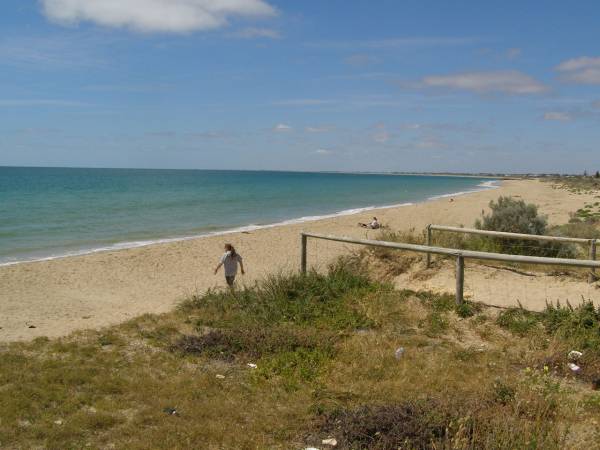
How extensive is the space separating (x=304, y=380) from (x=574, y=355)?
2.94 meters

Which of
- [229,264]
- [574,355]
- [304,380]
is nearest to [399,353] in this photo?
[304,380]

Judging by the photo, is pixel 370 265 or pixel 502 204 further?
pixel 502 204

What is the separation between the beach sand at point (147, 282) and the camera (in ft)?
28.8

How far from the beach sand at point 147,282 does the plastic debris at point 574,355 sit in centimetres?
184

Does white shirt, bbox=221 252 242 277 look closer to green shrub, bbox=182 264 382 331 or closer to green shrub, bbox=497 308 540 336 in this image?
green shrub, bbox=182 264 382 331

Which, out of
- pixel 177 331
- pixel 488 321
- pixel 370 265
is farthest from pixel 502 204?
pixel 177 331

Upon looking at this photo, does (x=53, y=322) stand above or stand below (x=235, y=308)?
below

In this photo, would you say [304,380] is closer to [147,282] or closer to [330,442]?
[330,442]

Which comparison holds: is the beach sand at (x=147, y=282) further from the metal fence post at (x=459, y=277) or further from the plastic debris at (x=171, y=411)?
the plastic debris at (x=171, y=411)

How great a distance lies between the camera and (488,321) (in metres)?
7.15

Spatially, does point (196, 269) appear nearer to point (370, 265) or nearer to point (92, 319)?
point (92, 319)

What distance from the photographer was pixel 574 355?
19.0 feet

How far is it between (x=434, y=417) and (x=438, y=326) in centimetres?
309

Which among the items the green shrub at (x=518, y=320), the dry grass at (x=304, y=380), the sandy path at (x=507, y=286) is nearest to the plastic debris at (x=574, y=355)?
the dry grass at (x=304, y=380)
